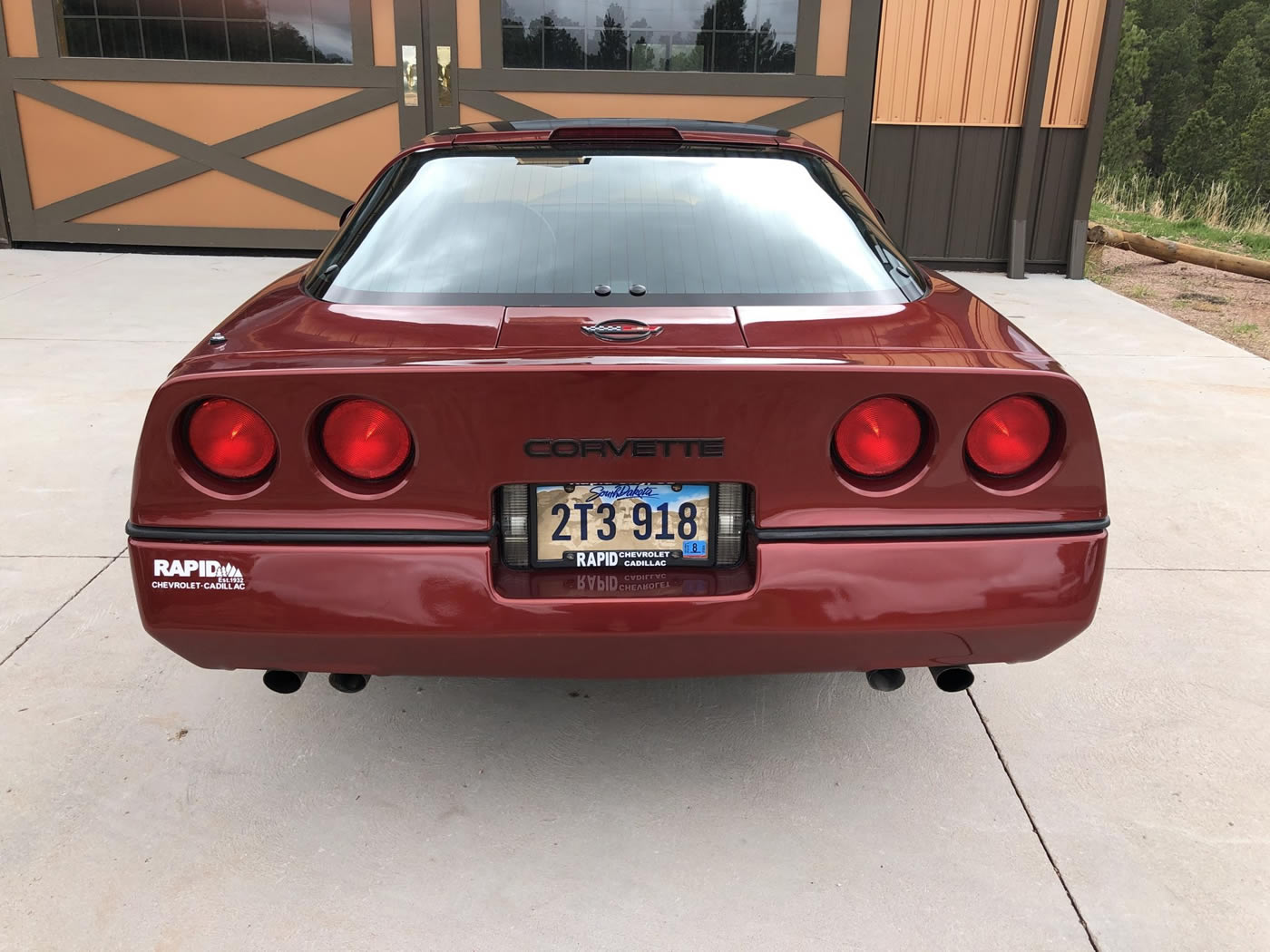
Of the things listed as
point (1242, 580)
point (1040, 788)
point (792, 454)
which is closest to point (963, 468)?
point (792, 454)

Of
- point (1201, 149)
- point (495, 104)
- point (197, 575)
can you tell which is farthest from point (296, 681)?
point (1201, 149)

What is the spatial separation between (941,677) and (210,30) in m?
9.05

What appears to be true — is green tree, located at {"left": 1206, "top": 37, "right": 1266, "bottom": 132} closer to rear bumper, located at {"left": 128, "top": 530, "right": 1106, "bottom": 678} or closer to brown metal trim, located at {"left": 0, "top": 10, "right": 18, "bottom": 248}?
brown metal trim, located at {"left": 0, "top": 10, "right": 18, "bottom": 248}

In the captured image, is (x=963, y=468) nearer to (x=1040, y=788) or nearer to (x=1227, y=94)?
(x=1040, y=788)

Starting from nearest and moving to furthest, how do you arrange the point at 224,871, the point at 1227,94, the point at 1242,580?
the point at 224,871 → the point at 1242,580 → the point at 1227,94

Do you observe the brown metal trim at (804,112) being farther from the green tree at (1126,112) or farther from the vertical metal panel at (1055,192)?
the green tree at (1126,112)

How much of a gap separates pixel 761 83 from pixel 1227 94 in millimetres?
37495

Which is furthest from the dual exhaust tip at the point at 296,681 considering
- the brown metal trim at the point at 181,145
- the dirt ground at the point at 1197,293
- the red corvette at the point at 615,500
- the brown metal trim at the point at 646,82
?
the brown metal trim at the point at 181,145

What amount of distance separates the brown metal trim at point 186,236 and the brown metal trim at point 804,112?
4313mm

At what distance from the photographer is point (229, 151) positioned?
29.5 feet

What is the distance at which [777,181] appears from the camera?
8.64 feet

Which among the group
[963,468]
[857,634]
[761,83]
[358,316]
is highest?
[761,83]

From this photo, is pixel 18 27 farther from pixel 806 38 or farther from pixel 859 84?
pixel 859 84

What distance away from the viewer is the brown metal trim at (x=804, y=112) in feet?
28.7
